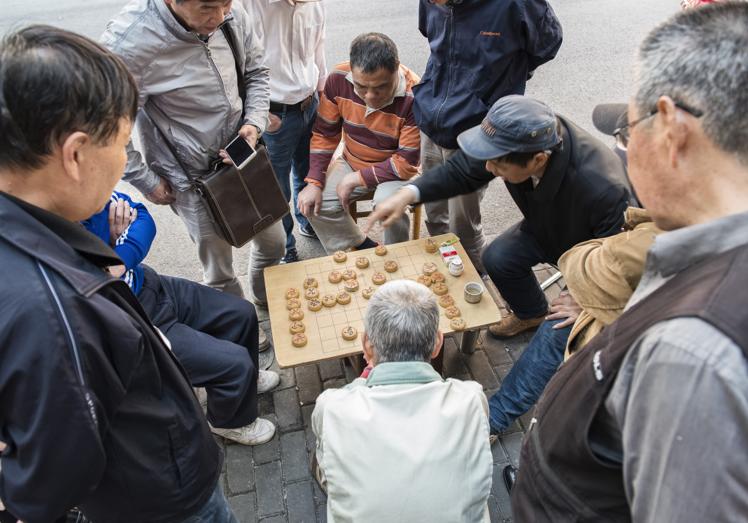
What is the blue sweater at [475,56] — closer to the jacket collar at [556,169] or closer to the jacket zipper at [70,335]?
the jacket collar at [556,169]

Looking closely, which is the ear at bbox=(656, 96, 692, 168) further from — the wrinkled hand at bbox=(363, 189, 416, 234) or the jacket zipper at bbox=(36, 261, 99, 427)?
the wrinkled hand at bbox=(363, 189, 416, 234)

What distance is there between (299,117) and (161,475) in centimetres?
270

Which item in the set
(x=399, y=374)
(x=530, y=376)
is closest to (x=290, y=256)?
(x=530, y=376)

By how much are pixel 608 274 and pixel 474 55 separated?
5.84ft

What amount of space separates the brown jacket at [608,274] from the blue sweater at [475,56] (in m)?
1.47

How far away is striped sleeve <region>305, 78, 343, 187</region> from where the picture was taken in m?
3.66

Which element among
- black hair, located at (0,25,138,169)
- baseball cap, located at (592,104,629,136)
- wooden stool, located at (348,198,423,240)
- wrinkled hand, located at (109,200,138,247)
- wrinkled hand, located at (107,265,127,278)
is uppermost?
black hair, located at (0,25,138,169)

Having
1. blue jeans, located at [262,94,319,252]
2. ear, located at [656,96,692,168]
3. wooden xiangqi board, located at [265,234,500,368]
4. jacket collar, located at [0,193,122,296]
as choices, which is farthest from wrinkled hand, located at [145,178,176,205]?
ear, located at [656,96,692,168]

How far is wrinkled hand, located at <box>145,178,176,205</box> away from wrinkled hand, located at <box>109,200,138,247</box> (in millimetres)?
506

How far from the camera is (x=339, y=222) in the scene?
3.79 metres

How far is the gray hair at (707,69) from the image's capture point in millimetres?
1023

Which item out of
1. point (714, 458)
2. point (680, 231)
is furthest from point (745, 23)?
point (714, 458)

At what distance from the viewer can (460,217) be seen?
371 centimetres

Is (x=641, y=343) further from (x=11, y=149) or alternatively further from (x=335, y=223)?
(x=335, y=223)
